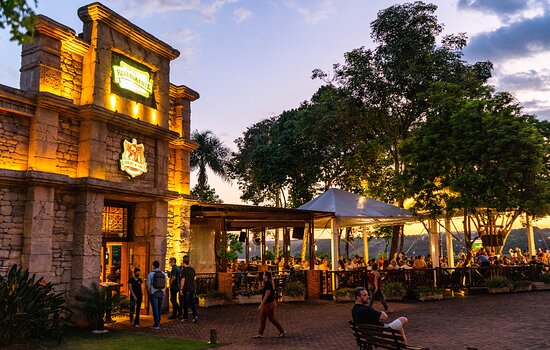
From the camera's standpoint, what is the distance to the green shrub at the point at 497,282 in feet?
57.4

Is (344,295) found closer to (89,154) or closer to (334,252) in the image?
(334,252)

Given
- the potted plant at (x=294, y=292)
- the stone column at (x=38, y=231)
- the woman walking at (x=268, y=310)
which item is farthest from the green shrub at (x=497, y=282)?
the stone column at (x=38, y=231)

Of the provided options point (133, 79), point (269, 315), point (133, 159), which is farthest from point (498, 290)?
point (133, 79)

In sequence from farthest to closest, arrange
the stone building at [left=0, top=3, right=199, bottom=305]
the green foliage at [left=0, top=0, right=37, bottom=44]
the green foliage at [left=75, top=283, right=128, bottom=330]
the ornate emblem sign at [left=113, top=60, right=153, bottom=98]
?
the ornate emblem sign at [left=113, top=60, right=153, bottom=98] < the green foliage at [left=75, top=283, right=128, bottom=330] < the stone building at [left=0, top=3, right=199, bottom=305] < the green foliage at [left=0, top=0, right=37, bottom=44]

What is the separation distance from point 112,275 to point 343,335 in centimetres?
823

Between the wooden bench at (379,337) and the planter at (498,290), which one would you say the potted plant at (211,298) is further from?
the planter at (498,290)

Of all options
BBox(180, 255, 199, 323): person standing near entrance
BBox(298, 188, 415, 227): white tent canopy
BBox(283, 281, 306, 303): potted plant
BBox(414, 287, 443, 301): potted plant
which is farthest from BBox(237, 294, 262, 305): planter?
BBox(414, 287, 443, 301): potted plant

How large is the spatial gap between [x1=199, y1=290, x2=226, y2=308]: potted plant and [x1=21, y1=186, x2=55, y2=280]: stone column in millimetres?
5926

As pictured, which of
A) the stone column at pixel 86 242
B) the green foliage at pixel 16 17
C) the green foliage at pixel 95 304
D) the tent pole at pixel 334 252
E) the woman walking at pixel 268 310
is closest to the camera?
the green foliage at pixel 16 17

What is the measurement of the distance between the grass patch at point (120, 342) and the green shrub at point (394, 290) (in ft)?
28.8

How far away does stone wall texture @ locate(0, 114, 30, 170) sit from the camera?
1045cm

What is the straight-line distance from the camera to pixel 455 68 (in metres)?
21.6

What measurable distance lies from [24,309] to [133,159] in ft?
17.5

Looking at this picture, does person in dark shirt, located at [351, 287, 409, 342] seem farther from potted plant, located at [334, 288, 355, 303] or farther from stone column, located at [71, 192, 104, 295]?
potted plant, located at [334, 288, 355, 303]
